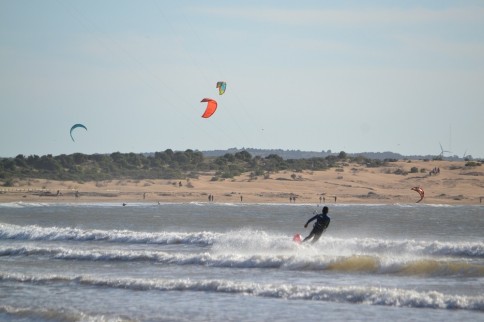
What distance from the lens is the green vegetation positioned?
5319 centimetres

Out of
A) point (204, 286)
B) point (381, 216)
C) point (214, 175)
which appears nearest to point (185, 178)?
point (214, 175)

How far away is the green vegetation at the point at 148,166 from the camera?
53.2m

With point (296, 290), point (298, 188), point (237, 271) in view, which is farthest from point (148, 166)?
point (296, 290)

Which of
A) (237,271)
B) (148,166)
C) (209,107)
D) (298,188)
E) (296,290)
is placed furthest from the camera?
(148,166)

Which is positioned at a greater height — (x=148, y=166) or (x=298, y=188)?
(x=148, y=166)

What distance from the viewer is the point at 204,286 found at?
1592cm

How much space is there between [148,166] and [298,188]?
16.9m

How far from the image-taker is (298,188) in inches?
1799

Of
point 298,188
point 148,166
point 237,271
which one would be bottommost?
point 237,271

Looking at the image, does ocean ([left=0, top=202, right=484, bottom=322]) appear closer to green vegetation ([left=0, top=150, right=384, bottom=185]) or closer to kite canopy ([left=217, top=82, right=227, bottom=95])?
kite canopy ([left=217, top=82, right=227, bottom=95])

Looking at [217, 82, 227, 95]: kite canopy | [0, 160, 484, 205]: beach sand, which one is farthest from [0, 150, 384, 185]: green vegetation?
[217, 82, 227, 95]: kite canopy

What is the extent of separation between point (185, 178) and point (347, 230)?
26368 millimetres

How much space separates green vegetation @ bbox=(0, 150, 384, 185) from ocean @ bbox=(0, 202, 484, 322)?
22641 mm

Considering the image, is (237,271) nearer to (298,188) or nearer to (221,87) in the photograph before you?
(221,87)
